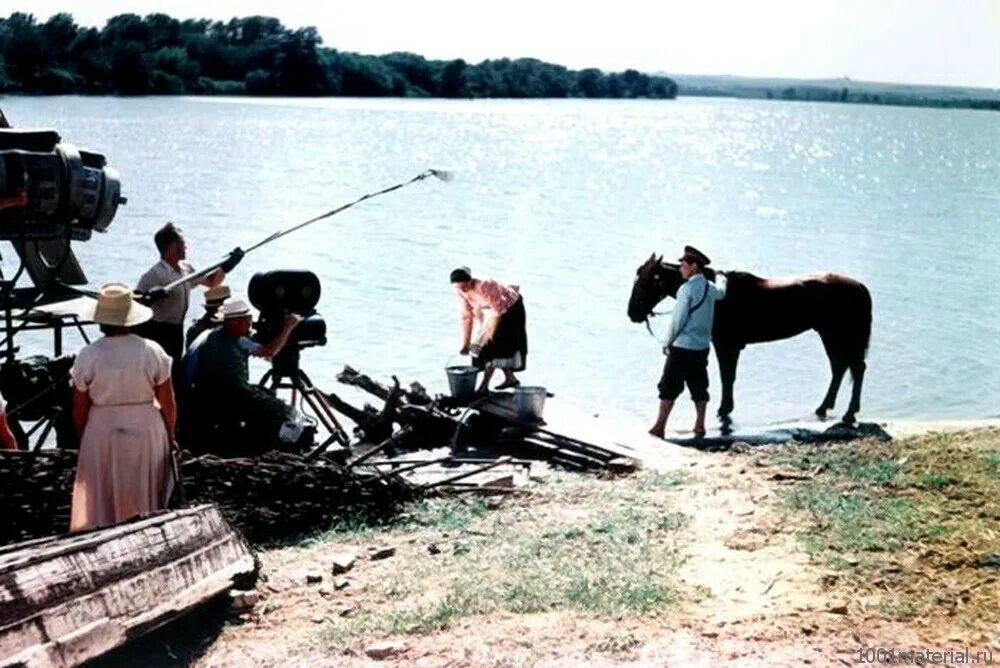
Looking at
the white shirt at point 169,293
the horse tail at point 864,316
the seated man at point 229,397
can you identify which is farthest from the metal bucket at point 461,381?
the horse tail at point 864,316

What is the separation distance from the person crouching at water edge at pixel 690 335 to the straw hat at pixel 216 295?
4615mm

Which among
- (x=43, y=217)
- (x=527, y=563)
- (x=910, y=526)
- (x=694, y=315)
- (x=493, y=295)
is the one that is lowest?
(x=527, y=563)

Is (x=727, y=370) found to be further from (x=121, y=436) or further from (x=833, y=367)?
(x=121, y=436)

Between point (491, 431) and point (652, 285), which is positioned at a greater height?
point (652, 285)

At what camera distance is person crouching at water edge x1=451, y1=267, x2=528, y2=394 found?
42.3 ft

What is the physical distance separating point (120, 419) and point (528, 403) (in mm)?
5146

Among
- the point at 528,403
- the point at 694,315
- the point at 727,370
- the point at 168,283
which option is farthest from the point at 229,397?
the point at 727,370

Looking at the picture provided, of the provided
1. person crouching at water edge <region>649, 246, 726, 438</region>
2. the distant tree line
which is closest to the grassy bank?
person crouching at water edge <region>649, 246, 726, 438</region>

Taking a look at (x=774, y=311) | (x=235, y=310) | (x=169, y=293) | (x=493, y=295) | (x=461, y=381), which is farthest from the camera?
(x=774, y=311)

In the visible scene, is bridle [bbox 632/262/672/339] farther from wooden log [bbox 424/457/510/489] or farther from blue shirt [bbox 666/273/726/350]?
wooden log [bbox 424/457/510/489]

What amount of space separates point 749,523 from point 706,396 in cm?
467

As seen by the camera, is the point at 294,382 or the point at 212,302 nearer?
the point at 212,302

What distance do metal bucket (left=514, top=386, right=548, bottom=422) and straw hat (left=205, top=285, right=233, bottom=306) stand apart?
9.86 ft

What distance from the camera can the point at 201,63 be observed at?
414 feet
